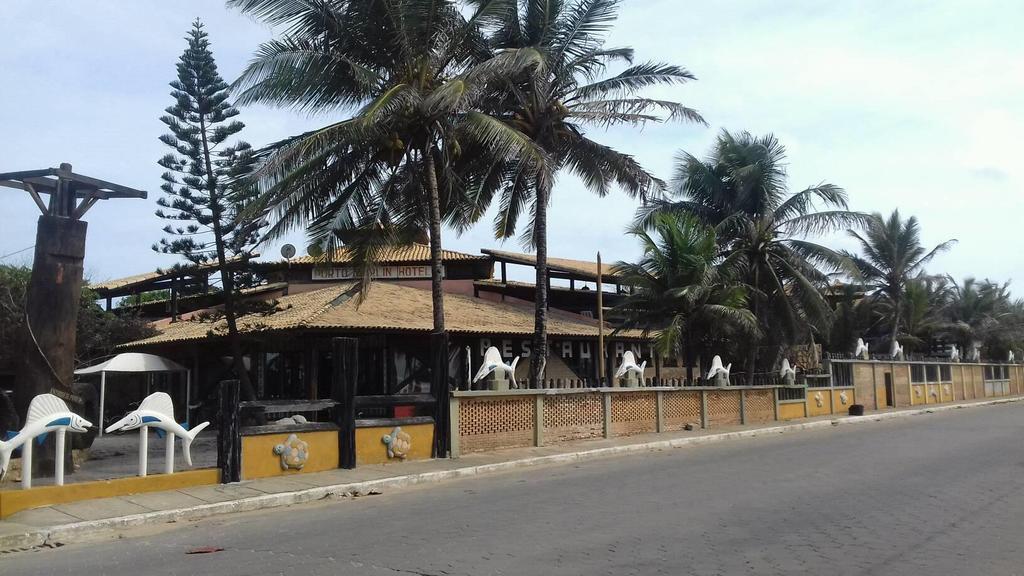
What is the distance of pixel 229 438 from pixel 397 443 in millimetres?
3056

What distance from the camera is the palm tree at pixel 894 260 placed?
38.5 m

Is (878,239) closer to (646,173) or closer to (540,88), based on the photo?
(646,173)

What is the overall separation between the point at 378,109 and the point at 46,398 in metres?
6.58

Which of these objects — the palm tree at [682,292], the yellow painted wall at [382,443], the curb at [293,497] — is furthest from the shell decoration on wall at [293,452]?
the palm tree at [682,292]

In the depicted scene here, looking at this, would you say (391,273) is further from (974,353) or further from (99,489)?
(974,353)

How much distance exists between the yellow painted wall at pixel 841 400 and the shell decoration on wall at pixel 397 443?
18898 mm

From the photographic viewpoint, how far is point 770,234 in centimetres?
2630

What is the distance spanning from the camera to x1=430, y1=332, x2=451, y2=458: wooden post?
1420cm

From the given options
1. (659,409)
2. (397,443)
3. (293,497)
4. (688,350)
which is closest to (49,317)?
A: (293,497)

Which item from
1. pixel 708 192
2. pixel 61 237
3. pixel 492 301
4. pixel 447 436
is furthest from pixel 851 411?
pixel 61 237

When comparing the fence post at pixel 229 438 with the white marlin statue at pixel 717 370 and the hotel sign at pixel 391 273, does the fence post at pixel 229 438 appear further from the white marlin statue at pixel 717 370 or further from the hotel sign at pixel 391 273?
the hotel sign at pixel 391 273

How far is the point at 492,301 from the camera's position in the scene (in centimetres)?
2770

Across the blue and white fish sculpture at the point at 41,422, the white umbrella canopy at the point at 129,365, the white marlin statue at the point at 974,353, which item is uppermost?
the white marlin statue at the point at 974,353

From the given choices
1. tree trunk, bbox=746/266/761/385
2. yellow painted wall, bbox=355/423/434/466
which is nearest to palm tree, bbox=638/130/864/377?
tree trunk, bbox=746/266/761/385
